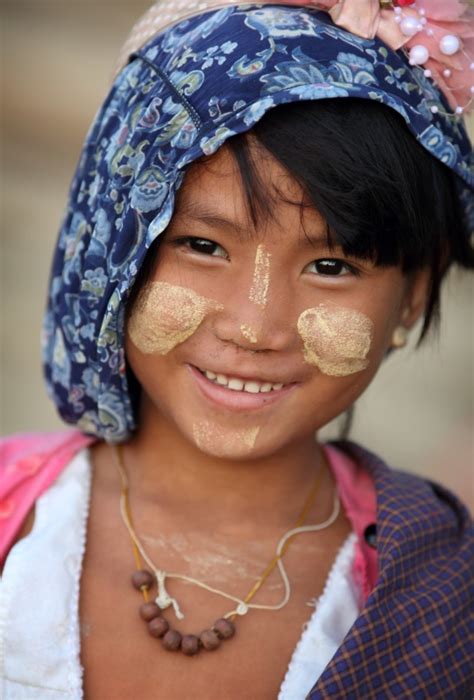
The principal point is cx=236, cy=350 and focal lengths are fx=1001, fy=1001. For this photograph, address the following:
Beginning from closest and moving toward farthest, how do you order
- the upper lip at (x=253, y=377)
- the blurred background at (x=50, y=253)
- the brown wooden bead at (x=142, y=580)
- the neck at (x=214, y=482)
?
the upper lip at (x=253, y=377)
the brown wooden bead at (x=142, y=580)
the neck at (x=214, y=482)
the blurred background at (x=50, y=253)

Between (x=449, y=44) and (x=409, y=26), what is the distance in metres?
0.08

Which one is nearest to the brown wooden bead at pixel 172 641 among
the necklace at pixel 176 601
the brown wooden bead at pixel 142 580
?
the necklace at pixel 176 601

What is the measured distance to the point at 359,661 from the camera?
1.74 metres

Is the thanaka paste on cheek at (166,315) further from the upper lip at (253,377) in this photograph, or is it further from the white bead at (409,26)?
the white bead at (409,26)

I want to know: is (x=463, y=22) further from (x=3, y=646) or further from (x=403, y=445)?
(x=403, y=445)

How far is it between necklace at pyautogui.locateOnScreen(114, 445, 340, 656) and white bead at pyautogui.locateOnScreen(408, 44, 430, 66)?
91cm

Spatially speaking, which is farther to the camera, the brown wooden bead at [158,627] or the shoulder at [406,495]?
the shoulder at [406,495]

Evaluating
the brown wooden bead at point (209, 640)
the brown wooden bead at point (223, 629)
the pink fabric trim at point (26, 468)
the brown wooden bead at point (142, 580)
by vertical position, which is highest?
the pink fabric trim at point (26, 468)

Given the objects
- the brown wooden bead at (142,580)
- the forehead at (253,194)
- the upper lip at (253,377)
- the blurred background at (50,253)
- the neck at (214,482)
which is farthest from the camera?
the blurred background at (50,253)

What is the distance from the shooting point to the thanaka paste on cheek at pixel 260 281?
68.4 inches

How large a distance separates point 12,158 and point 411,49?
372cm

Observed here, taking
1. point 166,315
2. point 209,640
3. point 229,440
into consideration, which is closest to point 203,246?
point 166,315

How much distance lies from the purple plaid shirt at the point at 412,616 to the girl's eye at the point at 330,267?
506mm

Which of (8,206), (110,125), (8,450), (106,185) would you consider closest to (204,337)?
(106,185)
